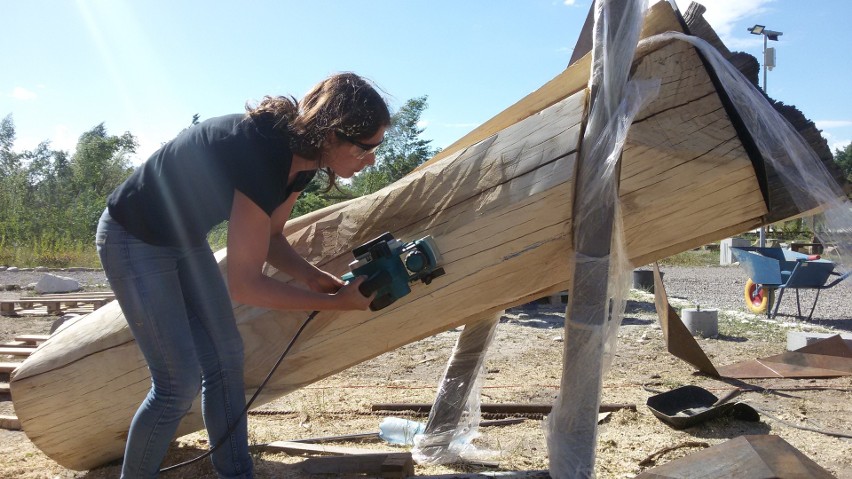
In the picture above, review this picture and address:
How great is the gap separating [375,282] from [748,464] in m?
1.07

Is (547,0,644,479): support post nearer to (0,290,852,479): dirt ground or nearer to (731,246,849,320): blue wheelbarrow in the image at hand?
(0,290,852,479): dirt ground

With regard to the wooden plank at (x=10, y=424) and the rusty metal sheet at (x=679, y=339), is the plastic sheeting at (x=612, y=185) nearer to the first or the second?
the rusty metal sheet at (x=679, y=339)

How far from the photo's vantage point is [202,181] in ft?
6.11

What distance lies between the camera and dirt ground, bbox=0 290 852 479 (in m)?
2.73

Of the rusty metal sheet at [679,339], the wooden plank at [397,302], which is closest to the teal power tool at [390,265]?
the wooden plank at [397,302]

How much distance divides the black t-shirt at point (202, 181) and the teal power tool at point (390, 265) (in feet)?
1.04

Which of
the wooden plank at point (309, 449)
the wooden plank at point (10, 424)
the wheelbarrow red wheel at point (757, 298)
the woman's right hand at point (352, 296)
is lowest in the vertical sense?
the wheelbarrow red wheel at point (757, 298)

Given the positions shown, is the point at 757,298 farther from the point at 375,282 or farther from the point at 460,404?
the point at 375,282

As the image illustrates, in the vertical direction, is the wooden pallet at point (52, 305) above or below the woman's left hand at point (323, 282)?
below

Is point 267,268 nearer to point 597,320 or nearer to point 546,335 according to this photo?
point 597,320

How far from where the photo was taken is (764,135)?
6.31ft

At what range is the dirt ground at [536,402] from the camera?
273cm

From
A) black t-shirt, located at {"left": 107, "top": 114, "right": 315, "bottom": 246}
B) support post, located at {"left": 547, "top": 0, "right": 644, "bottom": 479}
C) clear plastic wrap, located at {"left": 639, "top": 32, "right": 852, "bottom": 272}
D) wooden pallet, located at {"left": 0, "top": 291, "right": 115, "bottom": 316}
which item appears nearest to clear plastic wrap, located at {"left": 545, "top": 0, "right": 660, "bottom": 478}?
support post, located at {"left": 547, "top": 0, "right": 644, "bottom": 479}

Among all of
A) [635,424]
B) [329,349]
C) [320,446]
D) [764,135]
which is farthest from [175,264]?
[635,424]
